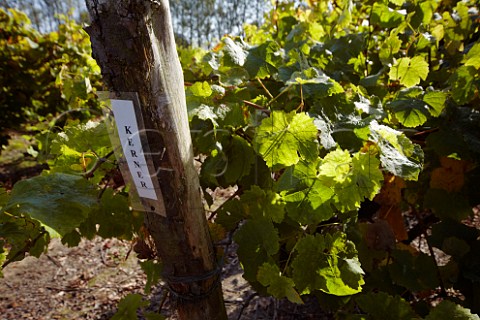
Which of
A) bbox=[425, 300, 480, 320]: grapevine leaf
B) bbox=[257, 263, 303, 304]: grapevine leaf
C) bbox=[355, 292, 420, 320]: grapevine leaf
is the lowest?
bbox=[355, 292, 420, 320]: grapevine leaf

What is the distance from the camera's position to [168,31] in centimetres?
65

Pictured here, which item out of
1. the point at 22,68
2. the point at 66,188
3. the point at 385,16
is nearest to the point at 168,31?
the point at 66,188

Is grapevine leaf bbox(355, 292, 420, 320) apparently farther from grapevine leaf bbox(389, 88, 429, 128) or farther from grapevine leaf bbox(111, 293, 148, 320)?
grapevine leaf bbox(111, 293, 148, 320)

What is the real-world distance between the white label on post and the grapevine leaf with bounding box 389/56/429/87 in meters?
0.87

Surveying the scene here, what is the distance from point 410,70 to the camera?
1.09 m

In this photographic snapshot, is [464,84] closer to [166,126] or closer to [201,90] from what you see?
[201,90]

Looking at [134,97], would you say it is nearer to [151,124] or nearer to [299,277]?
[151,124]

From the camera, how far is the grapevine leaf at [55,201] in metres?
0.62

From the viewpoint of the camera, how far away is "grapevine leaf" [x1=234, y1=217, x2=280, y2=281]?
0.87m

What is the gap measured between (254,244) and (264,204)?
0.38 ft

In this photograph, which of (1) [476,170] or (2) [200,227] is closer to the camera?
(2) [200,227]

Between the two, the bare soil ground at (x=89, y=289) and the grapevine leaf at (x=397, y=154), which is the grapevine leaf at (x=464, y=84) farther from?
the bare soil ground at (x=89, y=289)

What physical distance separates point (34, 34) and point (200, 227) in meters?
4.37

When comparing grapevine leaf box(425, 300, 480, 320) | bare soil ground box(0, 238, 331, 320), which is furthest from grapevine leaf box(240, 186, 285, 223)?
bare soil ground box(0, 238, 331, 320)
